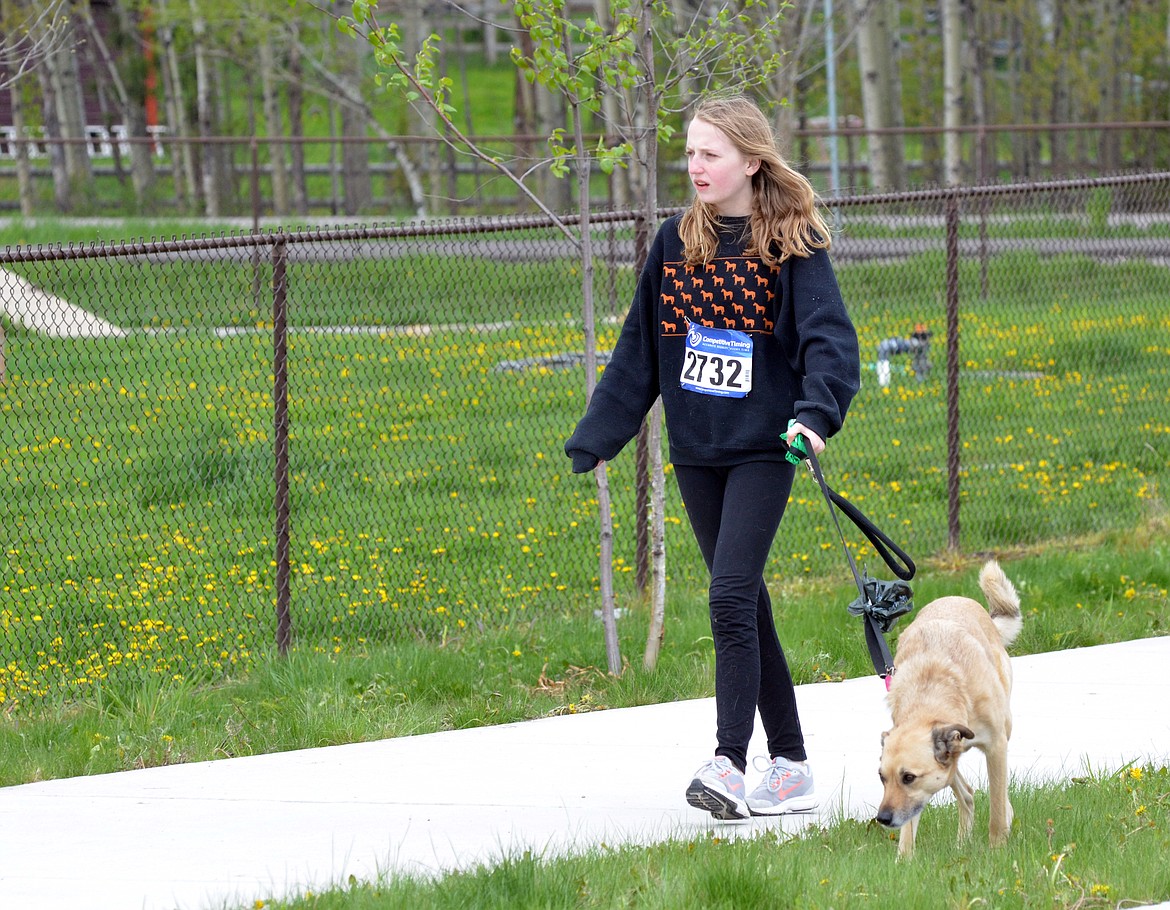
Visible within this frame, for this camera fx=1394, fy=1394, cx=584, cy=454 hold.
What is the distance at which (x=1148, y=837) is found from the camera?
146 inches

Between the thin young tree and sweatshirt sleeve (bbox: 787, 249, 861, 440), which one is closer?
sweatshirt sleeve (bbox: 787, 249, 861, 440)

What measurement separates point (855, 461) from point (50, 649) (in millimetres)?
5462

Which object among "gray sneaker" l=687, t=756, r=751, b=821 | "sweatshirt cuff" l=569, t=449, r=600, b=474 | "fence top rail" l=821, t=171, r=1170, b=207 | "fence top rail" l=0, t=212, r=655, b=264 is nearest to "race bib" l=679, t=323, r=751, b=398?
"sweatshirt cuff" l=569, t=449, r=600, b=474

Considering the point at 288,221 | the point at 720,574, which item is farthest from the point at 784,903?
the point at 288,221

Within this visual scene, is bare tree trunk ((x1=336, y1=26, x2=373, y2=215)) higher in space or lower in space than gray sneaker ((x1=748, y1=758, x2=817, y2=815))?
higher

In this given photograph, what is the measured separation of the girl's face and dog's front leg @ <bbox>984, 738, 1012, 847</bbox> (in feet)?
5.63

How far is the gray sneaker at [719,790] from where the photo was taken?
12.8 feet

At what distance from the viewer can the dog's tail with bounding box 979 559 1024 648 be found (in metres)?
4.54

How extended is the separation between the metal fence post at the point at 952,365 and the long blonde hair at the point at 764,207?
3.69 meters

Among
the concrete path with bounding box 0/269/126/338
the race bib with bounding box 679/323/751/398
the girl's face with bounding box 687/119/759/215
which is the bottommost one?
the concrete path with bounding box 0/269/126/338

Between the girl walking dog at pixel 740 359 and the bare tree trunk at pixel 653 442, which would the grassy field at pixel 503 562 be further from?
the girl walking dog at pixel 740 359

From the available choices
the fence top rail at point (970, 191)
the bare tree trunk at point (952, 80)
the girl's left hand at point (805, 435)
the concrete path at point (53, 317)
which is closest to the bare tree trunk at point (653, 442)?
the fence top rail at point (970, 191)

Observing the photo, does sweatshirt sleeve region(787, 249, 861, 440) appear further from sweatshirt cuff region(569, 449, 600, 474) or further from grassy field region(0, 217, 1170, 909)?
grassy field region(0, 217, 1170, 909)

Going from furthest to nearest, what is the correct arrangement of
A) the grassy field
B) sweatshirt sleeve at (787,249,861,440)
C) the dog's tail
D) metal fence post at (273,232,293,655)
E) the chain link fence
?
the chain link fence < metal fence post at (273,232,293,655) < the dog's tail < sweatshirt sleeve at (787,249,861,440) < the grassy field
